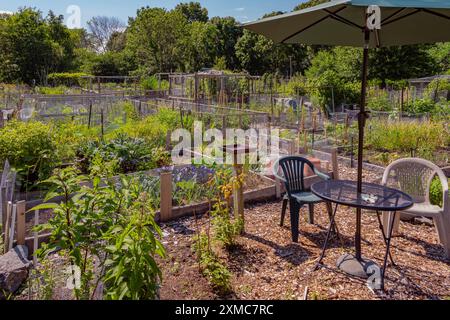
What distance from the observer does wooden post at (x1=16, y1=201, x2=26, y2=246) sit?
326 cm

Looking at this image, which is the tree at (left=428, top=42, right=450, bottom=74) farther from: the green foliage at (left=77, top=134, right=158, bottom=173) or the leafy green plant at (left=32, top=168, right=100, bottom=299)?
the leafy green plant at (left=32, top=168, right=100, bottom=299)

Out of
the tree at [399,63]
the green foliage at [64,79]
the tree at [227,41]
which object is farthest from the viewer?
the tree at [227,41]

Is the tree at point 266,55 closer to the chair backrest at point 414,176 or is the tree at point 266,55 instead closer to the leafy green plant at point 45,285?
the chair backrest at point 414,176

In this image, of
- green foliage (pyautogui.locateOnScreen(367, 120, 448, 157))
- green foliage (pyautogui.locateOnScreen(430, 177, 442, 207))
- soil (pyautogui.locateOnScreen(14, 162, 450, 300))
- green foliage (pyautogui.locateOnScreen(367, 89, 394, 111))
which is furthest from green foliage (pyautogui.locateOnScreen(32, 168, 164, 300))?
green foliage (pyautogui.locateOnScreen(367, 89, 394, 111))

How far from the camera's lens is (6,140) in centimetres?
497

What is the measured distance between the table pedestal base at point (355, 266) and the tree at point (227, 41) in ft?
113

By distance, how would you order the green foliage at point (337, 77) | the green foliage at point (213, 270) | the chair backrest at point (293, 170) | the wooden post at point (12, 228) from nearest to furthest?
the green foliage at point (213, 270) < the wooden post at point (12, 228) < the chair backrest at point (293, 170) < the green foliage at point (337, 77)

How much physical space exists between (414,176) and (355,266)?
4.86ft

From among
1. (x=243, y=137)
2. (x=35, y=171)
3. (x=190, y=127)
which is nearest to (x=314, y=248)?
(x=35, y=171)

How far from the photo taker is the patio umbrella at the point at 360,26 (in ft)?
9.48

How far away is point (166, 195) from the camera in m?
4.23

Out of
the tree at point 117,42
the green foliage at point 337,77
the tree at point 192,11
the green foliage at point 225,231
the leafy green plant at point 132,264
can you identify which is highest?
the tree at point 192,11

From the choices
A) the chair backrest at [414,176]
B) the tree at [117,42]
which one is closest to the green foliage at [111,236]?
the chair backrest at [414,176]

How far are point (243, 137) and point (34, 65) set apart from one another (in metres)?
24.8
